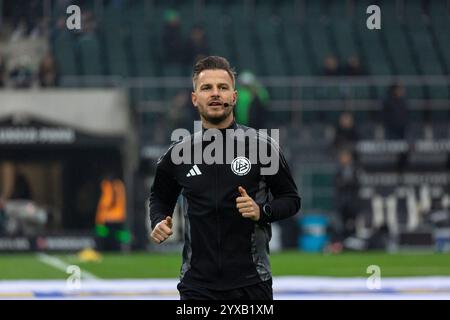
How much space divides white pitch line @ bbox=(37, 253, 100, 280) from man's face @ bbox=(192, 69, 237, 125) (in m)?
10.5

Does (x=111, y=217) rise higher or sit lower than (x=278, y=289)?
higher

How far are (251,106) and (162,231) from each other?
16.8 meters

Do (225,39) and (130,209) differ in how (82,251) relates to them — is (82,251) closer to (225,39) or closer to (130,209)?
(130,209)

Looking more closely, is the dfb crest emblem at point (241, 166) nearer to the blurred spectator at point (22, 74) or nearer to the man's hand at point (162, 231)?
the man's hand at point (162, 231)

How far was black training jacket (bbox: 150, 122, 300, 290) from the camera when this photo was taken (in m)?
6.98

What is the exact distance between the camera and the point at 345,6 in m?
31.9

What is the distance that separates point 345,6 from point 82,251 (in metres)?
11.5

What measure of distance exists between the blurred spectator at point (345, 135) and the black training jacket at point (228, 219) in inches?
694

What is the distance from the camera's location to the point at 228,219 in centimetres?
698

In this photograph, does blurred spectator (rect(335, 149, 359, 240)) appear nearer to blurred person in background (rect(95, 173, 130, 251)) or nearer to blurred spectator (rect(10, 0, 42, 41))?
blurred person in background (rect(95, 173, 130, 251))

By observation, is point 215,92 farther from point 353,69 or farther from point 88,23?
point 88,23

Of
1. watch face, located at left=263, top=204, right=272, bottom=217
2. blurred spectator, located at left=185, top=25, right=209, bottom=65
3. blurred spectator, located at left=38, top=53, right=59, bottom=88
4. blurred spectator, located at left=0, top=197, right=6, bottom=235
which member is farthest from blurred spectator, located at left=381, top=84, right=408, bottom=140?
watch face, located at left=263, top=204, right=272, bottom=217

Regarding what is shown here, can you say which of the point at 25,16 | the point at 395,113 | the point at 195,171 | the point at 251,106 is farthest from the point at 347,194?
the point at 195,171
